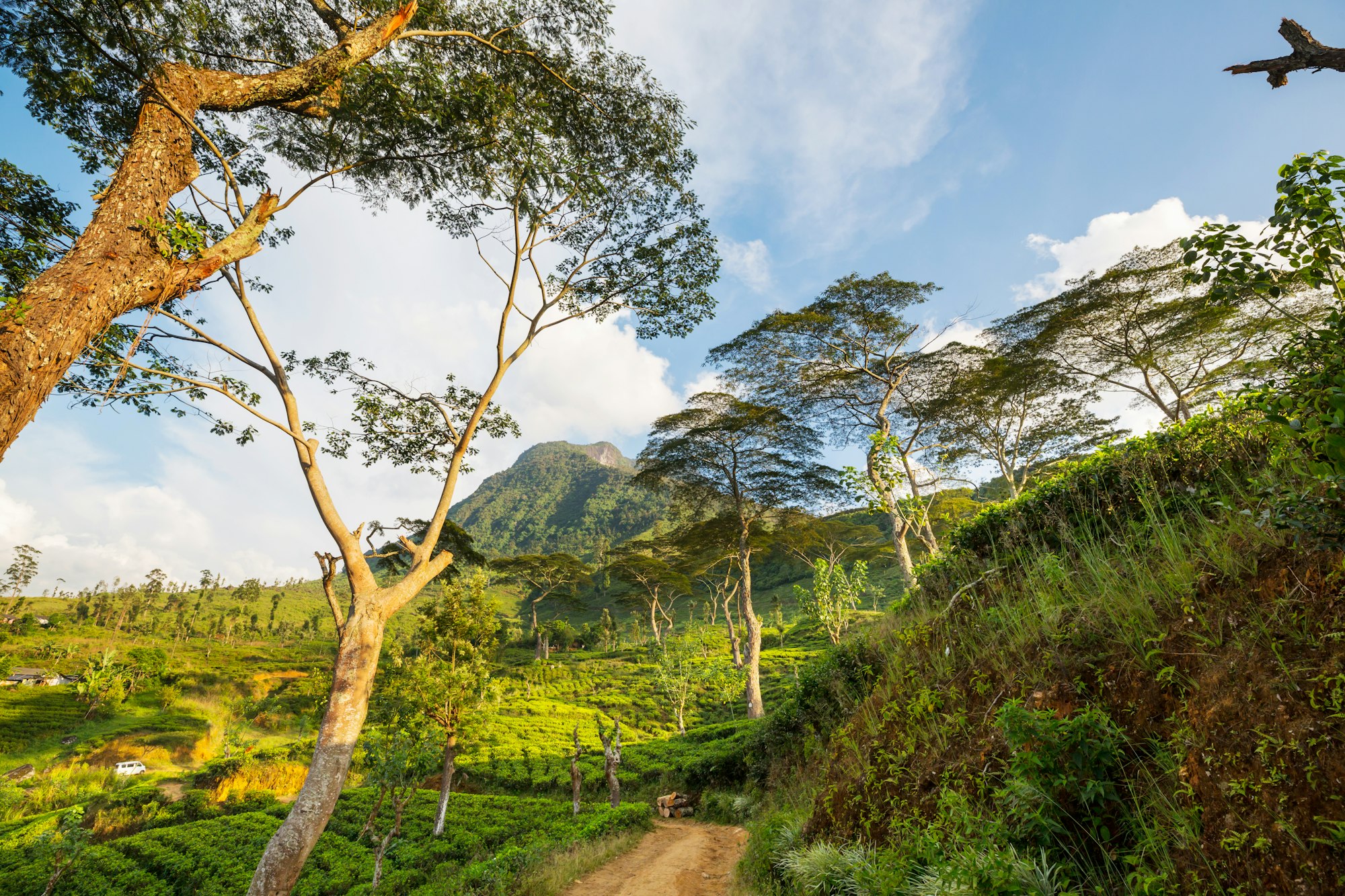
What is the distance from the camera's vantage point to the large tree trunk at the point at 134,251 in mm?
3215

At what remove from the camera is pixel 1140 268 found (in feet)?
51.9

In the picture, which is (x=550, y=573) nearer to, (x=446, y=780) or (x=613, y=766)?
(x=446, y=780)

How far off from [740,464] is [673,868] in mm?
14380

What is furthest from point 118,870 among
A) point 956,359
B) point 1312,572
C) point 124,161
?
point 956,359

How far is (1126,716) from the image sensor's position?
9.70ft

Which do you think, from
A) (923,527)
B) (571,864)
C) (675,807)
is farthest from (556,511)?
(571,864)

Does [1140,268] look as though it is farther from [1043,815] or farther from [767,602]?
[767,602]

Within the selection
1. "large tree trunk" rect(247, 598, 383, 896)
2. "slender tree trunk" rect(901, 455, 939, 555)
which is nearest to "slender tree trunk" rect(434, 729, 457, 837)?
"large tree trunk" rect(247, 598, 383, 896)

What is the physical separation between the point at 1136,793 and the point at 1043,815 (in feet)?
1.59

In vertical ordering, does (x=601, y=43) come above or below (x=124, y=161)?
above

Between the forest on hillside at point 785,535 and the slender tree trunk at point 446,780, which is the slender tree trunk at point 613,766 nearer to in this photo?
the forest on hillside at point 785,535

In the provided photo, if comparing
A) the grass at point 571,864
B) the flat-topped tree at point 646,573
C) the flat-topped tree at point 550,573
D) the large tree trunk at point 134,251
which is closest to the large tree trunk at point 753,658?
the grass at point 571,864

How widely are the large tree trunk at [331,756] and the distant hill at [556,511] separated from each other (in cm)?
10750

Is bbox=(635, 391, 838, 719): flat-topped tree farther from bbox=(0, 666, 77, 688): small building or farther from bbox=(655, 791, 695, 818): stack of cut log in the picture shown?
bbox=(0, 666, 77, 688): small building
